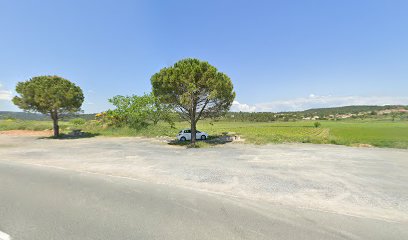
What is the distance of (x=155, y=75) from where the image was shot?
2225cm

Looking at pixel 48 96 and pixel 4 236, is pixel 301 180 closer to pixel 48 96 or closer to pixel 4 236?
pixel 4 236

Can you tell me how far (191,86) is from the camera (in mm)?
19766

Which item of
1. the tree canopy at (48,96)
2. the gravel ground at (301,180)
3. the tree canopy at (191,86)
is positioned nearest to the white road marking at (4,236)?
the gravel ground at (301,180)

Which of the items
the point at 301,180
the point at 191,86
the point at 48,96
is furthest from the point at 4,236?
the point at 48,96

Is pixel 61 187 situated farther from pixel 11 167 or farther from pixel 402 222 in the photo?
pixel 402 222

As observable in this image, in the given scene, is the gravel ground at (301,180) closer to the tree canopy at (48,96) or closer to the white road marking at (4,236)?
the white road marking at (4,236)

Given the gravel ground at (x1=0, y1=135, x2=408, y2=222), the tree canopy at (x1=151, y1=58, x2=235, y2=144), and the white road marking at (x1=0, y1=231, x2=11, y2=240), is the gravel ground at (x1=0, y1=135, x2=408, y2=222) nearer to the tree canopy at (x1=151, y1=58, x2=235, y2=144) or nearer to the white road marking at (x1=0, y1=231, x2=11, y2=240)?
the white road marking at (x1=0, y1=231, x2=11, y2=240)

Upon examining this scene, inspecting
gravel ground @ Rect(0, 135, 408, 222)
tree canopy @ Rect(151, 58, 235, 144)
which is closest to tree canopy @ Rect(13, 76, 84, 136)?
tree canopy @ Rect(151, 58, 235, 144)

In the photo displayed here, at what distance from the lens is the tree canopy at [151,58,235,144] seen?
66.8 feet

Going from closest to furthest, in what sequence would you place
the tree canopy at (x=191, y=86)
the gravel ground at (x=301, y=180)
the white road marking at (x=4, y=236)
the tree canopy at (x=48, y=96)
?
the white road marking at (x=4, y=236) < the gravel ground at (x=301, y=180) < the tree canopy at (x=191, y=86) < the tree canopy at (x=48, y=96)

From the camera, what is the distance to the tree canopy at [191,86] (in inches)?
802

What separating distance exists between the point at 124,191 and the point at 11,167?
26.5 feet

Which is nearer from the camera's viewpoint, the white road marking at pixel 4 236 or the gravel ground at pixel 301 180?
the white road marking at pixel 4 236

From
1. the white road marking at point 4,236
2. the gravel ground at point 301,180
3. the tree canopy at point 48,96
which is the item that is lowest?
the gravel ground at point 301,180
